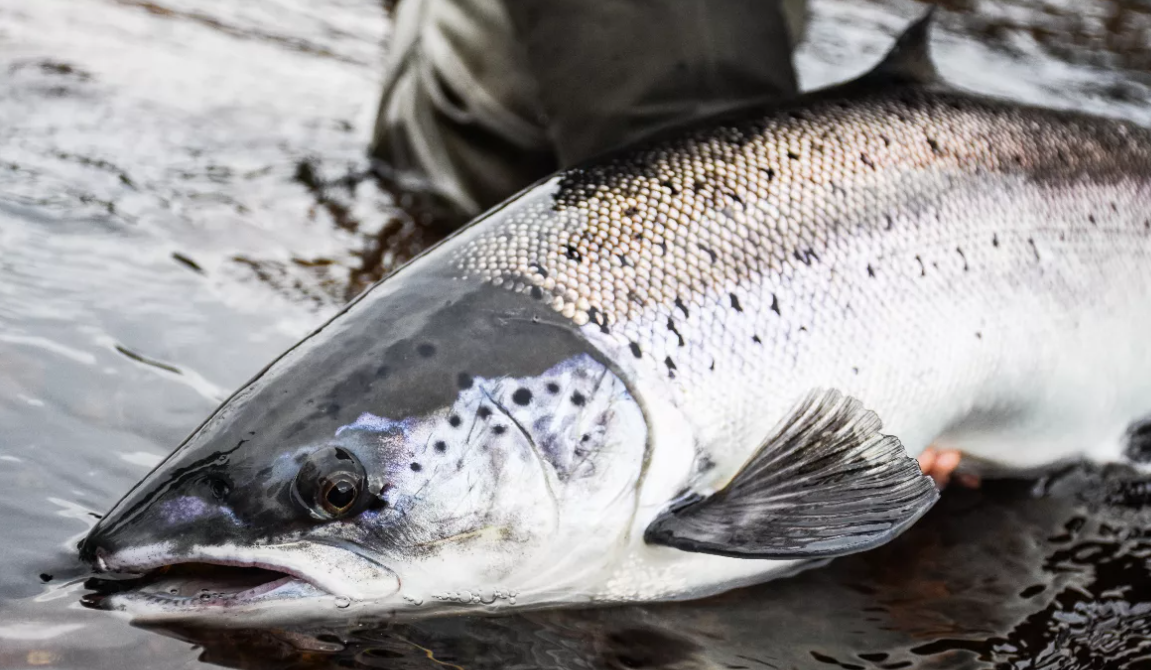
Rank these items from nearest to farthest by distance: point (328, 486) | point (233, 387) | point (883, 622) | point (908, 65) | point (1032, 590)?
point (328, 486) → point (883, 622) → point (1032, 590) → point (233, 387) → point (908, 65)

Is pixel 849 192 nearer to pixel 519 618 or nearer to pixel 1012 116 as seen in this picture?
pixel 1012 116

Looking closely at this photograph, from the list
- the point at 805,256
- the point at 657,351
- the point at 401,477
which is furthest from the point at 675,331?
the point at 401,477

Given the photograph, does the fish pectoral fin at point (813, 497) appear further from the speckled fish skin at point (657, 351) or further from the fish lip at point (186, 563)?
the fish lip at point (186, 563)

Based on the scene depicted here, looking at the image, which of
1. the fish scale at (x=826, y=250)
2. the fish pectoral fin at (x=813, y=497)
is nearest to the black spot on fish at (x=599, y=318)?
the fish scale at (x=826, y=250)

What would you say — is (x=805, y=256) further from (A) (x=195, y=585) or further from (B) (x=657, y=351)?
(A) (x=195, y=585)

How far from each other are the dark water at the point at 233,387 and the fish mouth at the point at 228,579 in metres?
0.05

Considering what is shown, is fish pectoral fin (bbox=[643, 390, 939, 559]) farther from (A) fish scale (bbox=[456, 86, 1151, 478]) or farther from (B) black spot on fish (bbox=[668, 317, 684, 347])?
(B) black spot on fish (bbox=[668, 317, 684, 347])

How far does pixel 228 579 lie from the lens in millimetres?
1844

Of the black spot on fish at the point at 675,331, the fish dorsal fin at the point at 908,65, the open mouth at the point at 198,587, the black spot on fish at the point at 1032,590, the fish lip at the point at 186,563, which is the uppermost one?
the fish dorsal fin at the point at 908,65

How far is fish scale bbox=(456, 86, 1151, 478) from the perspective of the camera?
83.2 inches

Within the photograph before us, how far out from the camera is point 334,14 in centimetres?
617

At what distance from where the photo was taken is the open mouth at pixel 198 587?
1797 millimetres

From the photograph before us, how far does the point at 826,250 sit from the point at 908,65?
67 centimetres

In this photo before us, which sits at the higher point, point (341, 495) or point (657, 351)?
point (657, 351)
